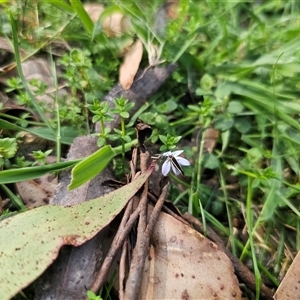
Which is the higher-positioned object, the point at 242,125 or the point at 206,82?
the point at 206,82

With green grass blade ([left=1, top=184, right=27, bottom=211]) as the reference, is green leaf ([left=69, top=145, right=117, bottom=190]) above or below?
above

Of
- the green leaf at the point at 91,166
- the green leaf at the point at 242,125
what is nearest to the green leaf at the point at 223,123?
the green leaf at the point at 242,125

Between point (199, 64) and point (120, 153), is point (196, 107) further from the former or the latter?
point (120, 153)

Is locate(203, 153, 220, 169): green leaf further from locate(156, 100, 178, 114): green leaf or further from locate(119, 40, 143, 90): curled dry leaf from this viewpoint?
locate(119, 40, 143, 90): curled dry leaf

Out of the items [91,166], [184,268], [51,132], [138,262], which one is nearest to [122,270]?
[138,262]

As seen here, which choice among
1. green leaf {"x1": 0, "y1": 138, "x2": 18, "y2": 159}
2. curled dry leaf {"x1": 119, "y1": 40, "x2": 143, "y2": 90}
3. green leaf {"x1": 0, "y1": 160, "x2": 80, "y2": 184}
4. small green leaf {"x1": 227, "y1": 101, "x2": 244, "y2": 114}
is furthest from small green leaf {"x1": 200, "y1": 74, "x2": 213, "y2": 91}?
green leaf {"x1": 0, "y1": 138, "x2": 18, "y2": 159}

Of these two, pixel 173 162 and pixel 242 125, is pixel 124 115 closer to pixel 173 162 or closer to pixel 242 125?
pixel 173 162

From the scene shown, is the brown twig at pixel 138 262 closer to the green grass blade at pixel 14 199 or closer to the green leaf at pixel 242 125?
the green grass blade at pixel 14 199
